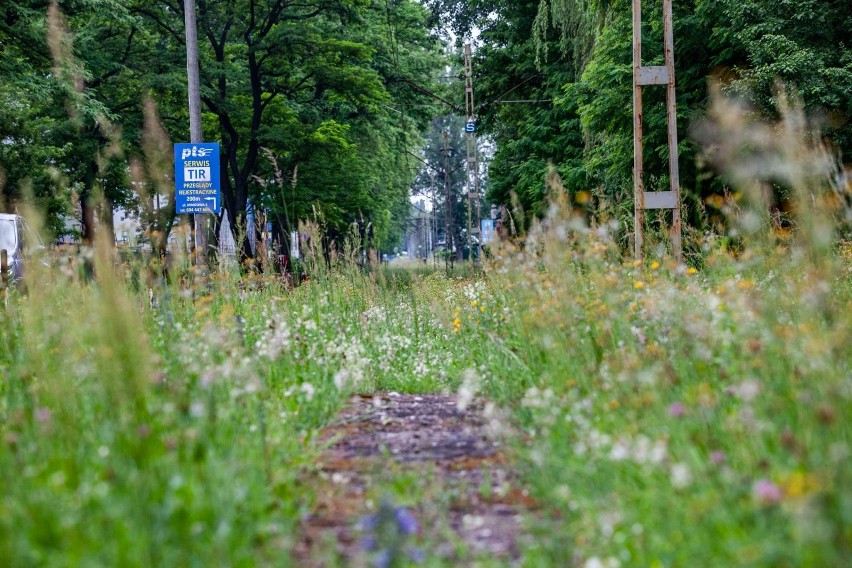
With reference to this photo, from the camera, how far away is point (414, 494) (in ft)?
12.1

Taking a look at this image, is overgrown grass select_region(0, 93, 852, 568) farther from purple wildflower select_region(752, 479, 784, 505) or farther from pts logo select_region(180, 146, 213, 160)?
pts logo select_region(180, 146, 213, 160)

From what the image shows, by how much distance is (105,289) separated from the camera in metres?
3.29

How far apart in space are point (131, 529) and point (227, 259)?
6335 mm

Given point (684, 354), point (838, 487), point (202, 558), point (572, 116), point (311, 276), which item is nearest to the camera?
point (838, 487)

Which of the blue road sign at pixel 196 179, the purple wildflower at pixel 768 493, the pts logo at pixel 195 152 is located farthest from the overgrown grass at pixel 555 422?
the pts logo at pixel 195 152

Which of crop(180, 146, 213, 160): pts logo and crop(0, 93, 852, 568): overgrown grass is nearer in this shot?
crop(0, 93, 852, 568): overgrown grass

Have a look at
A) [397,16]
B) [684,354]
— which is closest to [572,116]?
[397,16]

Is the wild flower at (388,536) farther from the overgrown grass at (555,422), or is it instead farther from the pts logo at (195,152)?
the pts logo at (195,152)

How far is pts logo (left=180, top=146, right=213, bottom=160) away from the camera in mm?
14500

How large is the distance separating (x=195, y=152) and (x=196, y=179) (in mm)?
477

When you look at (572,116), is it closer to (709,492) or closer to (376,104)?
(376,104)

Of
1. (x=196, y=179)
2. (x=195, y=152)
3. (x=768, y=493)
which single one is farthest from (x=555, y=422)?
(x=195, y=152)

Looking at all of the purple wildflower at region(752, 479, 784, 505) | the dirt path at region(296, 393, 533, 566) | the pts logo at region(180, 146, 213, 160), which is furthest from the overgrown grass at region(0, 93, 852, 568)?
the pts logo at region(180, 146, 213, 160)

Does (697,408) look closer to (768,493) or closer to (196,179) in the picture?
(768,493)
